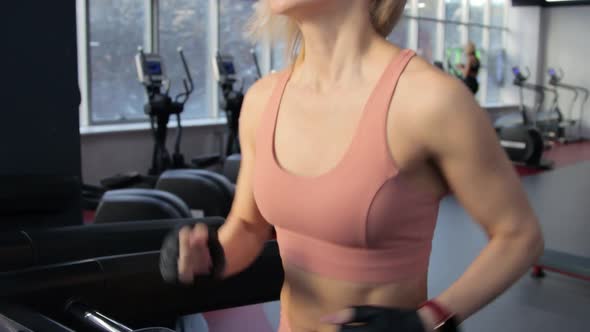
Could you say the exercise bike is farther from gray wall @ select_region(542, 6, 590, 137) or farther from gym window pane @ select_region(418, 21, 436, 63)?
gray wall @ select_region(542, 6, 590, 137)

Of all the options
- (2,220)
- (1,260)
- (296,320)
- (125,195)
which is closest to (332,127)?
(296,320)

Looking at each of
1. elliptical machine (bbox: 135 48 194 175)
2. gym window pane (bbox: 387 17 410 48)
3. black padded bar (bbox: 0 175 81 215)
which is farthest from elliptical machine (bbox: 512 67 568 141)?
black padded bar (bbox: 0 175 81 215)

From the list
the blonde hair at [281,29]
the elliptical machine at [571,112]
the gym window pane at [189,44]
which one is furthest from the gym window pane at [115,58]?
A: the elliptical machine at [571,112]

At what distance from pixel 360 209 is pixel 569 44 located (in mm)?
13670

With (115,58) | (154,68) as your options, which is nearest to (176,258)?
(154,68)

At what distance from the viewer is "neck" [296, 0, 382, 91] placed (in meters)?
0.93

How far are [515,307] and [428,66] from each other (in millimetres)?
2877

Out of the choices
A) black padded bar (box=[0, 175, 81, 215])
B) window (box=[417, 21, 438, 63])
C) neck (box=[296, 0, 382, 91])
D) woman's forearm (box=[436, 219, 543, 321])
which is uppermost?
window (box=[417, 21, 438, 63])

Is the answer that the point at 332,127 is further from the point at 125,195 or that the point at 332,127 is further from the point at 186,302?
the point at 125,195

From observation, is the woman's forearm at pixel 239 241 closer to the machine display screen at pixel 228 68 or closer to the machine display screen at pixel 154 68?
the machine display screen at pixel 154 68

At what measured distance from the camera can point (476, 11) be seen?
12477 mm

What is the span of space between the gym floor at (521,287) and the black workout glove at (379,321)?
6.37 feet

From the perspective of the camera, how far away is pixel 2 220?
235cm

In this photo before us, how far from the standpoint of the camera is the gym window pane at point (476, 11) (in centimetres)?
1229
